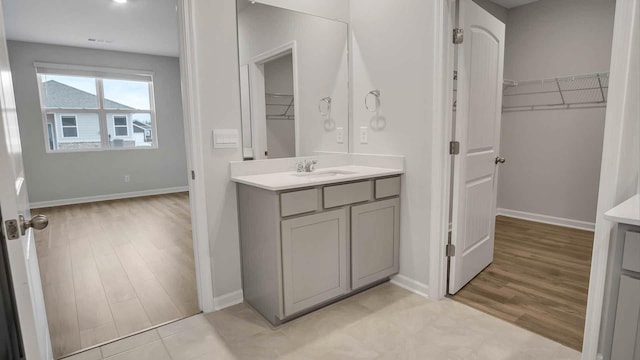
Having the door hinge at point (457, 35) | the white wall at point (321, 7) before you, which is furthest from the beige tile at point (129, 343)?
the door hinge at point (457, 35)

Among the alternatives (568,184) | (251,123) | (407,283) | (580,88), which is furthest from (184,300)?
(580,88)

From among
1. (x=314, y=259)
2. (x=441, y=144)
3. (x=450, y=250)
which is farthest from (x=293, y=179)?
(x=450, y=250)

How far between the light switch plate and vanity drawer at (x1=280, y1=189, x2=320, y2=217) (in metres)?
0.60

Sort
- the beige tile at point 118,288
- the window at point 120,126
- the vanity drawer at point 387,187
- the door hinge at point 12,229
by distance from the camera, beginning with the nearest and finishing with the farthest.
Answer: the door hinge at point 12,229
the vanity drawer at point 387,187
the beige tile at point 118,288
the window at point 120,126

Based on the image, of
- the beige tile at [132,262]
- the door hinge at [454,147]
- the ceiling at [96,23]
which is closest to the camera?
the door hinge at [454,147]

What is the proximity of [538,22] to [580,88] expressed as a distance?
0.91 metres

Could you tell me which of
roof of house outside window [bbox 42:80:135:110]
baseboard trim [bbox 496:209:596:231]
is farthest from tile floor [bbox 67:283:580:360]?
roof of house outside window [bbox 42:80:135:110]

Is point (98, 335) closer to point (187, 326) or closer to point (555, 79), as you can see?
point (187, 326)

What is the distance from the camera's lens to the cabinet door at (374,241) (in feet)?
7.81

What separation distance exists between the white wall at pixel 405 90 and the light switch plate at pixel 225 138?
1.08 meters

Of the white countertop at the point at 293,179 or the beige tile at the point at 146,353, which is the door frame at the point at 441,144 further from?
the beige tile at the point at 146,353

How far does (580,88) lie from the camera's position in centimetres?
383

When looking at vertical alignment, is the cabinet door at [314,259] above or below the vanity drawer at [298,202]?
below

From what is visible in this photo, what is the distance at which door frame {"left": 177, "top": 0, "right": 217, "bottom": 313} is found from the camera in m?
2.11
